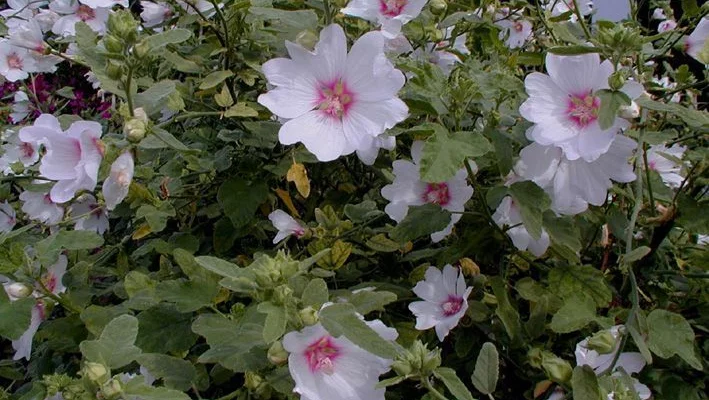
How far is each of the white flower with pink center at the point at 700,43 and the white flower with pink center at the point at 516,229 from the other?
0.34m

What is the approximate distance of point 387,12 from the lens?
4.05 ft

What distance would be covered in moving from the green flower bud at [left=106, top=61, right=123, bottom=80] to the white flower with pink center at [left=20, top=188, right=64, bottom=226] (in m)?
0.65

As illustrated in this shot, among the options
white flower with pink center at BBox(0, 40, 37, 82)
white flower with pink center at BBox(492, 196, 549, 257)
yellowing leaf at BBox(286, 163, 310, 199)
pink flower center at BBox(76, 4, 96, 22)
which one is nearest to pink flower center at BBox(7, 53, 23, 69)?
white flower with pink center at BBox(0, 40, 37, 82)

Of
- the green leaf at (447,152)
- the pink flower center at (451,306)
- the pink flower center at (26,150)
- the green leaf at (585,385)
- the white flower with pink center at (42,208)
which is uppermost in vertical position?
the green leaf at (447,152)

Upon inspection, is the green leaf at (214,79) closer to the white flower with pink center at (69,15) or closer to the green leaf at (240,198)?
the green leaf at (240,198)

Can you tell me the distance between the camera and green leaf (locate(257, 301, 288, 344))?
823mm

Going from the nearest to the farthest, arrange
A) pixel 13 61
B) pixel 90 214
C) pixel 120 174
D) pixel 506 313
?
pixel 120 174, pixel 506 313, pixel 90 214, pixel 13 61

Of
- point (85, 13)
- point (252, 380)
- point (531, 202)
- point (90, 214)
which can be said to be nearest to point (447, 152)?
point (531, 202)

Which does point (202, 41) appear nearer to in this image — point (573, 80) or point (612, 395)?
point (573, 80)

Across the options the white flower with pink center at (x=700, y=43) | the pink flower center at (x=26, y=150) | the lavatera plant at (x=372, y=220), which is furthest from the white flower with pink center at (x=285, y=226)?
the pink flower center at (x=26, y=150)

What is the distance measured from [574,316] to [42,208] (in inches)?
44.1

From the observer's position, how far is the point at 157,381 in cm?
119

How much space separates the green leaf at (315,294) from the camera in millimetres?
913

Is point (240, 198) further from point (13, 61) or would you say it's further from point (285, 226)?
point (13, 61)
